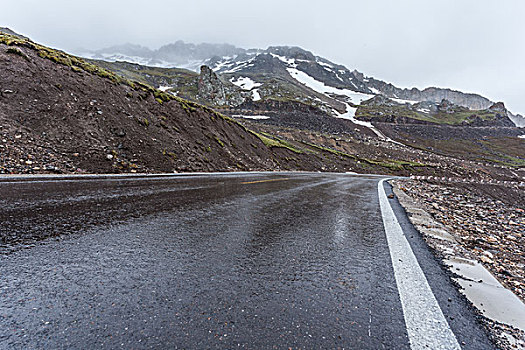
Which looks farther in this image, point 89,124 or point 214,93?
point 214,93

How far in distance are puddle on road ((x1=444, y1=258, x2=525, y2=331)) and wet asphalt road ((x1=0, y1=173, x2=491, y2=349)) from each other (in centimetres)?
17

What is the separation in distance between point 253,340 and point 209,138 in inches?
751

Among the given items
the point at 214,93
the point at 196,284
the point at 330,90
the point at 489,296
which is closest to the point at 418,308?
the point at 489,296

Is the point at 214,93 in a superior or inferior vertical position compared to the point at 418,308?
superior

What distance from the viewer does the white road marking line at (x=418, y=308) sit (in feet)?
5.53

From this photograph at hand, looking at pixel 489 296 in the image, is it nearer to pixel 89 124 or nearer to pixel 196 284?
pixel 196 284

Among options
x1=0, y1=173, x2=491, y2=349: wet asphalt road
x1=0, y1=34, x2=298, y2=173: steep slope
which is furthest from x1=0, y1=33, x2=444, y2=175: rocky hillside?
x1=0, y1=173, x2=491, y2=349: wet asphalt road

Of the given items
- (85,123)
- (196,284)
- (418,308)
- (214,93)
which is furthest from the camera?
(214,93)

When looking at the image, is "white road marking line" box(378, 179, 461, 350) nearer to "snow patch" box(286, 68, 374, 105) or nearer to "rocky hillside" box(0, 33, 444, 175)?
"rocky hillside" box(0, 33, 444, 175)

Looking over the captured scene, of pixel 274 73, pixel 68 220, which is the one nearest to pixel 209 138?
pixel 68 220

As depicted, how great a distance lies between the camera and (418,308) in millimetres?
2059

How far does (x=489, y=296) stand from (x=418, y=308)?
0.93 m

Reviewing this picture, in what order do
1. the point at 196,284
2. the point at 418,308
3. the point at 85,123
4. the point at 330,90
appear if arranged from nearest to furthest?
1. the point at 418,308
2. the point at 196,284
3. the point at 85,123
4. the point at 330,90

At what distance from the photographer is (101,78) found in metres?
15.9
